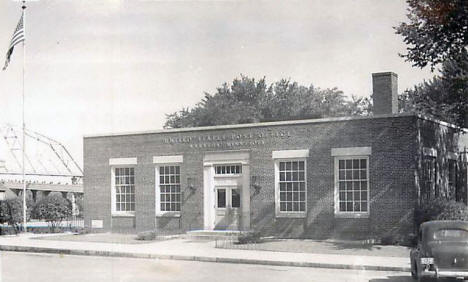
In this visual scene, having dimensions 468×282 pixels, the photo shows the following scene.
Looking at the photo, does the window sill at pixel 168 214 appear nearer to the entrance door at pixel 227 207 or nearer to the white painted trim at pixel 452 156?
the entrance door at pixel 227 207

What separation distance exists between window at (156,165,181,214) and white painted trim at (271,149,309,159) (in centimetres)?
480

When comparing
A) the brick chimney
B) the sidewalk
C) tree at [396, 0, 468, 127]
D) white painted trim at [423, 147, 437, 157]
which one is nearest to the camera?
the sidewalk

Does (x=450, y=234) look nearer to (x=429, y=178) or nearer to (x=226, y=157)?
(x=429, y=178)

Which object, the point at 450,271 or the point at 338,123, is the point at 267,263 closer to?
the point at 450,271

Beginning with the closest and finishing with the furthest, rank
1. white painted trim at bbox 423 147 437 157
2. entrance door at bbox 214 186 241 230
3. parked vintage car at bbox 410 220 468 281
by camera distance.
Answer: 1. parked vintage car at bbox 410 220 468 281
2. white painted trim at bbox 423 147 437 157
3. entrance door at bbox 214 186 241 230

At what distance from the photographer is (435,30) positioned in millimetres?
18719

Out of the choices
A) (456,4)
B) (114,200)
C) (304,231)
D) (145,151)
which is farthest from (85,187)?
(456,4)

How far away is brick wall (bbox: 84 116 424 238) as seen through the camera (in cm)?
2123

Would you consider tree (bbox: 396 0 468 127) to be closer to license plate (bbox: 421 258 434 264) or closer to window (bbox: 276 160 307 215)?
window (bbox: 276 160 307 215)

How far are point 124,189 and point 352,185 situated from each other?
35.2 ft

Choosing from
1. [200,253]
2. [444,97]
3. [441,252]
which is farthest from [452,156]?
[441,252]

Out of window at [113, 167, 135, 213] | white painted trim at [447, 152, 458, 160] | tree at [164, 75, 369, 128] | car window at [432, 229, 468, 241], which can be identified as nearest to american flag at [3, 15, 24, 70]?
window at [113, 167, 135, 213]

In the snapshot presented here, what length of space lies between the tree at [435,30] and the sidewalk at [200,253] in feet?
22.3

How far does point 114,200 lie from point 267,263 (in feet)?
42.6
